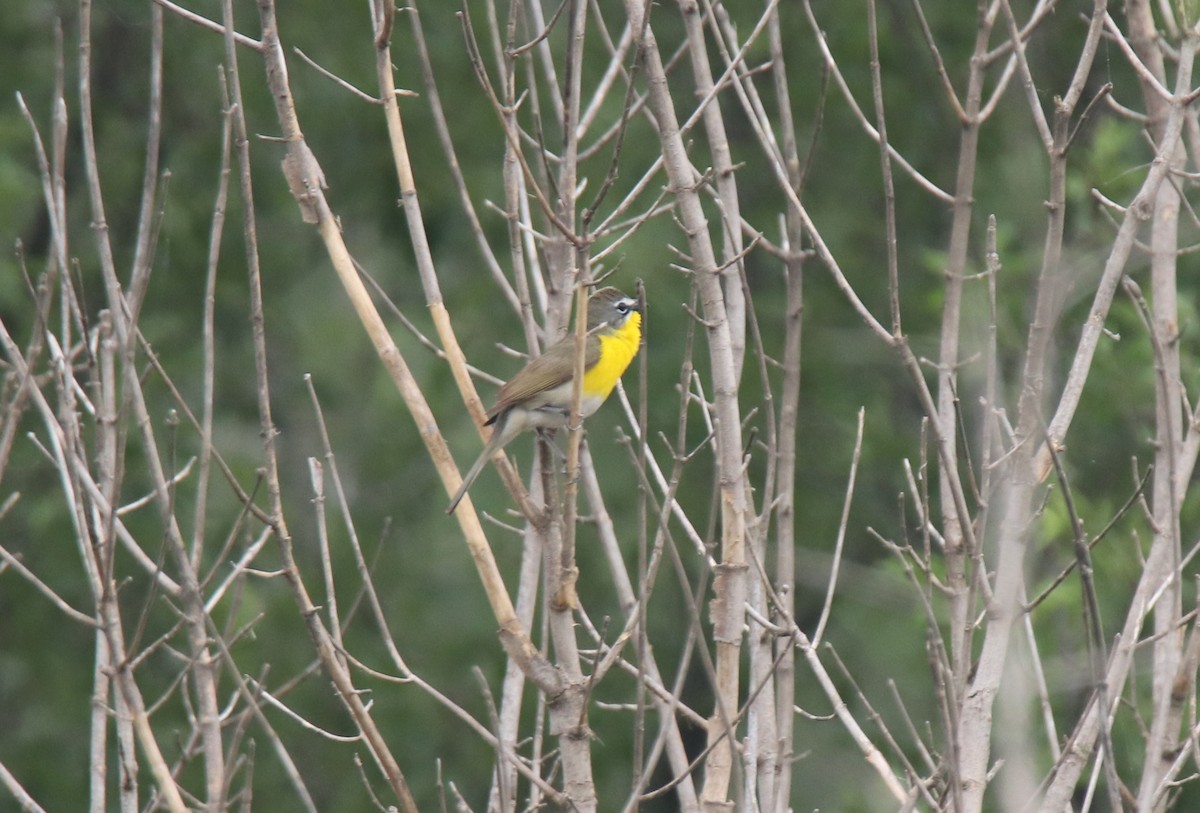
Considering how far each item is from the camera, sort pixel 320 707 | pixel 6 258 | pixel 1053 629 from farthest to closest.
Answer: pixel 320 707 < pixel 6 258 < pixel 1053 629

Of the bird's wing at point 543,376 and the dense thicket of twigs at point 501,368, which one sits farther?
the dense thicket of twigs at point 501,368

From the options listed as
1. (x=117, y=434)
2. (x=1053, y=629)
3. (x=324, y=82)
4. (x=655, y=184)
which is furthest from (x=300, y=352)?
(x=117, y=434)

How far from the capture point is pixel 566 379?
5344mm

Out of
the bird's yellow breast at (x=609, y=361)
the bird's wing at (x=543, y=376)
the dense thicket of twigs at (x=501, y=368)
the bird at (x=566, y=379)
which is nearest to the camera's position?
the bird's wing at (x=543, y=376)

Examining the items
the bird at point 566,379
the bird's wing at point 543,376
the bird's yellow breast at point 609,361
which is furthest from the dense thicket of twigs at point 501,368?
the bird's wing at point 543,376

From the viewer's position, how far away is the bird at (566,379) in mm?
4848

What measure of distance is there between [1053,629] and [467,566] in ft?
14.4

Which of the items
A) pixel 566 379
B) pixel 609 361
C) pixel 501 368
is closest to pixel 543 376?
pixel 566 379

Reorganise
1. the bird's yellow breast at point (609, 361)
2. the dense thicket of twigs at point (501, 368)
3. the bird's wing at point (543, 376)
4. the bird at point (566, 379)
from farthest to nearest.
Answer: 1. the dense thicket of twigs at point (501, 368)
2. the bird's yellow breast at point (609, 361)
3. the bird at point (566, 379)
4. the bird's wing at point (543, 376)

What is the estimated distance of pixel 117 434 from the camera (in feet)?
10.1

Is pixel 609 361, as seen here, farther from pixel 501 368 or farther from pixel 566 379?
pixel 501 368

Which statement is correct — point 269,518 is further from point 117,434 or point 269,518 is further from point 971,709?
point 971,709

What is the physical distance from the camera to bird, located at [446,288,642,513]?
15.9 ft

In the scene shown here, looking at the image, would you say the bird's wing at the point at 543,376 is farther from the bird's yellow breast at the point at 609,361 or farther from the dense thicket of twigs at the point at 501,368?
the dense thicket of twigs at the point at 501,368
